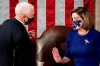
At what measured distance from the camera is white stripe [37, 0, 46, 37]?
4.08 m

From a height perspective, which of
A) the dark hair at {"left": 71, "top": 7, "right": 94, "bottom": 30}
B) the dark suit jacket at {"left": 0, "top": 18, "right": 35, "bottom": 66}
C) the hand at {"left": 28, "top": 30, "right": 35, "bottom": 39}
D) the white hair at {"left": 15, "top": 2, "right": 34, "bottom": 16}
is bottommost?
the hand at {"left": 28, "top": 30, "right": 35, "bottom": 39}

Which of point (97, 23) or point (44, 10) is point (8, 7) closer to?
point (44, 10)

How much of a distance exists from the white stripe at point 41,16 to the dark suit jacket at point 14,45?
1531 millimetres

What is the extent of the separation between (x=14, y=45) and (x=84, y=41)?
64 centimetres

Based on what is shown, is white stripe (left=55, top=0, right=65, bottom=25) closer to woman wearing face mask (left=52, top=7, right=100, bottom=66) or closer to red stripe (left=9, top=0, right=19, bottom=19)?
red stripe (left=9, top=0, right=19, bottom=19)

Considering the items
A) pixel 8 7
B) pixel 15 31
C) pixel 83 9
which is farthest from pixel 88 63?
pixel 8 7

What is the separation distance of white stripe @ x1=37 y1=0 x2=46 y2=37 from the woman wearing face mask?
4.28 feet

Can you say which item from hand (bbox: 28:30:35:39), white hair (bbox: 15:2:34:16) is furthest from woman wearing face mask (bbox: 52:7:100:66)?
hand (bbox: 28:30:35:39)

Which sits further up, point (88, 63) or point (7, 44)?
point (7, 44)

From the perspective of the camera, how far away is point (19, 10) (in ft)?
8.50

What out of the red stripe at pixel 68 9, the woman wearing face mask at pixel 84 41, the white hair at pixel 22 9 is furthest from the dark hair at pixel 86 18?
the red stripe at pixel 68 9

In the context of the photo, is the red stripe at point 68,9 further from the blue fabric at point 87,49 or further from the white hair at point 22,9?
the white hair at point 22,9

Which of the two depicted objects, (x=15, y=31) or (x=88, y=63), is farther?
(x=88, y=63)

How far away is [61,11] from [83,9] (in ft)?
4.37
